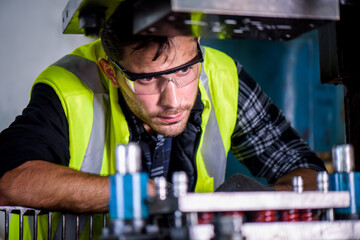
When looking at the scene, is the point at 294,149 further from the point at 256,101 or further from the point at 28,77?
the point at 28,77

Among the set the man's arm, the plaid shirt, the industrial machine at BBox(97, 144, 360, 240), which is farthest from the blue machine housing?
the plaid shirt

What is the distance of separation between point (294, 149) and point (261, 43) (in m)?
1.20

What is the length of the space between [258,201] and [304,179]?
92cm

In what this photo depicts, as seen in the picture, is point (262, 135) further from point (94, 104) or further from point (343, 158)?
point (343, 158)

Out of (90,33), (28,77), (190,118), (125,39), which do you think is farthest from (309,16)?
(28,77)

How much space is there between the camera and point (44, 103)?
172 cm

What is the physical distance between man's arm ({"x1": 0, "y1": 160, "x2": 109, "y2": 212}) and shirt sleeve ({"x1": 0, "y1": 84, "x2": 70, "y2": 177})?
0.05m

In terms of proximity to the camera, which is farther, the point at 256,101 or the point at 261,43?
the point at 261,43

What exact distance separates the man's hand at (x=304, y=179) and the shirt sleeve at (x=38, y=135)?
0.75m

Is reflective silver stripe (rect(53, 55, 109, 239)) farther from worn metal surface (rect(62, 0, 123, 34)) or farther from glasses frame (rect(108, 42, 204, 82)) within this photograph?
worn metal surface (rect(62, 0, 123, 34))

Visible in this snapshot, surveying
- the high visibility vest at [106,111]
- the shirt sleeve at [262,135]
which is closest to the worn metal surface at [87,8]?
the high visibility vest at [106,111]

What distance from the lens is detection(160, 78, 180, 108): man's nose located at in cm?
165

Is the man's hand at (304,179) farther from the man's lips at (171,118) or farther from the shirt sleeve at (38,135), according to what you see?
the shirt sleeve at (38,135)

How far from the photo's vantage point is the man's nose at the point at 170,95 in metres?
1.65
